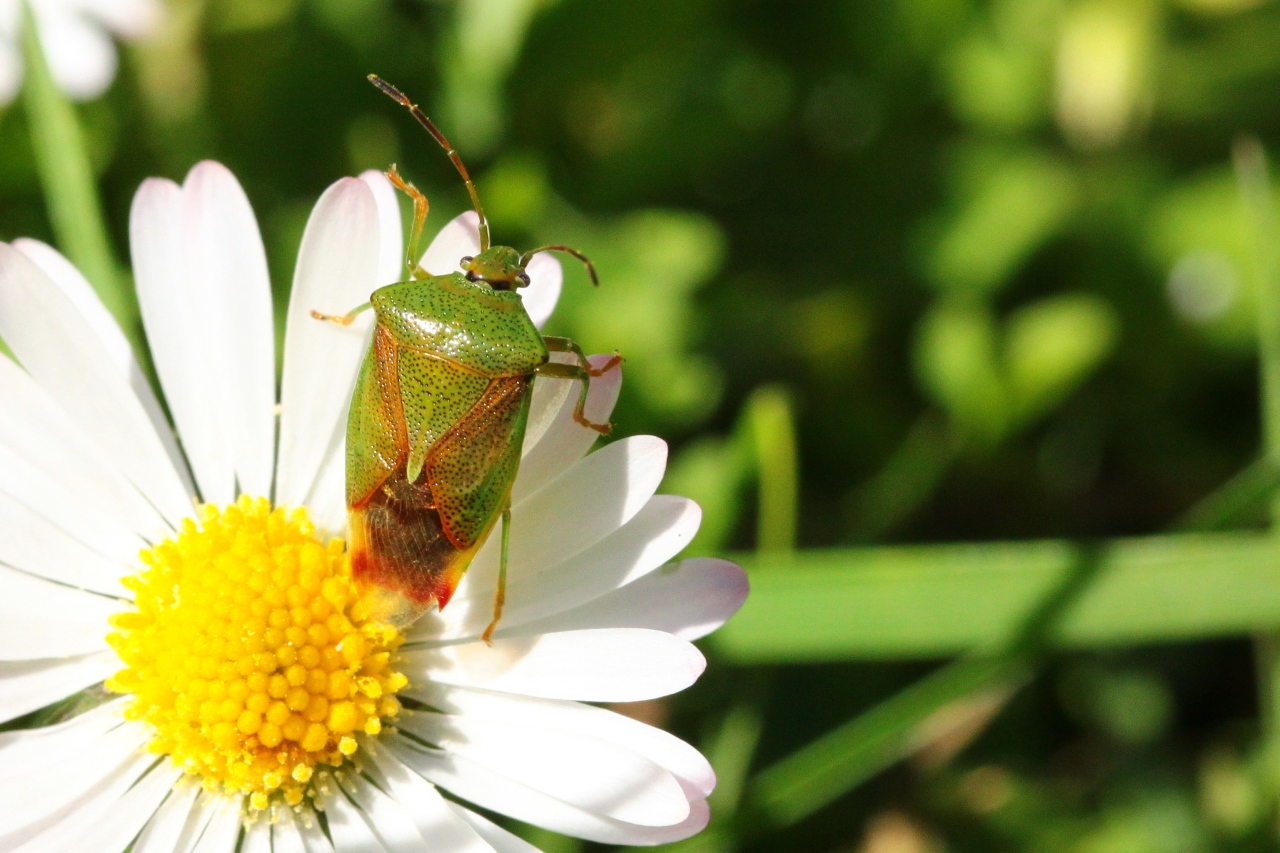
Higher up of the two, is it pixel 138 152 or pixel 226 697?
pixel 138 152

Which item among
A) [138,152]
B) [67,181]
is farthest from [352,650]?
[138,152]

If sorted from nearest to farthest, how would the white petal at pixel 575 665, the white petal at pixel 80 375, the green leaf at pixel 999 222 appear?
the white petal at pixel 575 665
the white petal at pixel 80 375
the green leaf at pixel 999 222

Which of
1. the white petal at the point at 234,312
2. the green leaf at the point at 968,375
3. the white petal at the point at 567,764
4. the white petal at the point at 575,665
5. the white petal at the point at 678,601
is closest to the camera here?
the white petal at the point at 567,764

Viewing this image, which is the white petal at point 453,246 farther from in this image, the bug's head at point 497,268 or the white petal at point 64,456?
the white petal at point 64,456

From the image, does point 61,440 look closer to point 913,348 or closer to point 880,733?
point 880,733

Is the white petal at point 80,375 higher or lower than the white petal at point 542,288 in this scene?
lower

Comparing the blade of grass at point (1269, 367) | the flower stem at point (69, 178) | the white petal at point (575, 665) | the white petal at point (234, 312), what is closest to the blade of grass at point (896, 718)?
the blade of grass at point (1269, 367)
